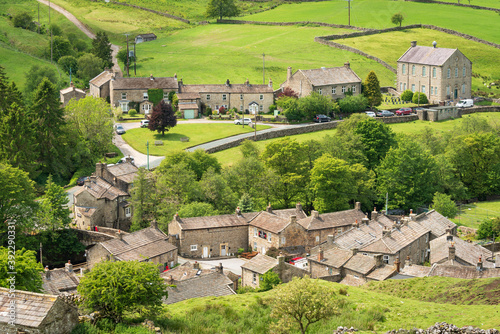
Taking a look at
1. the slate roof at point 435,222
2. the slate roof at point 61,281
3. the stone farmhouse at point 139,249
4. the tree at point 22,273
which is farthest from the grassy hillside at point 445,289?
the tree at point 22,273

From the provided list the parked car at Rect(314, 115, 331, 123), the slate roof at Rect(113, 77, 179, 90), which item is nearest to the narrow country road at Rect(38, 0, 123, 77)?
the slate roof at Rect(113, 77, 179, 90)

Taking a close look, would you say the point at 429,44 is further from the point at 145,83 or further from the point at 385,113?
the point at 145,83

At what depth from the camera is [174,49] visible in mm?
152125

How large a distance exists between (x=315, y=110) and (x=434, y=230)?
4681cm

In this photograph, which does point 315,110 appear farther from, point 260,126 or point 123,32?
point 123,32

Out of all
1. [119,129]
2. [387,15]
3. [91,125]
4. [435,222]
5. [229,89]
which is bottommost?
[435,222]

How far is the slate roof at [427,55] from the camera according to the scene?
12988cm

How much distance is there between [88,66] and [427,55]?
63.4 meters

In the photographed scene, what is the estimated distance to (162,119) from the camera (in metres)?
105

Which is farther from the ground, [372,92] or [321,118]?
[372,92]

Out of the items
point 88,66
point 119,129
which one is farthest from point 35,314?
point 88,66

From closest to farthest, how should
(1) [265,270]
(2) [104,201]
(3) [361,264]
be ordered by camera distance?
(1) [265,270]
(3) [361,264]
(2) [104,201]

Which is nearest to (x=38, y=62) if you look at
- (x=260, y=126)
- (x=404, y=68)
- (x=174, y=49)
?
(x=174, y=49)

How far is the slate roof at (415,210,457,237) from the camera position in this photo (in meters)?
72.5
